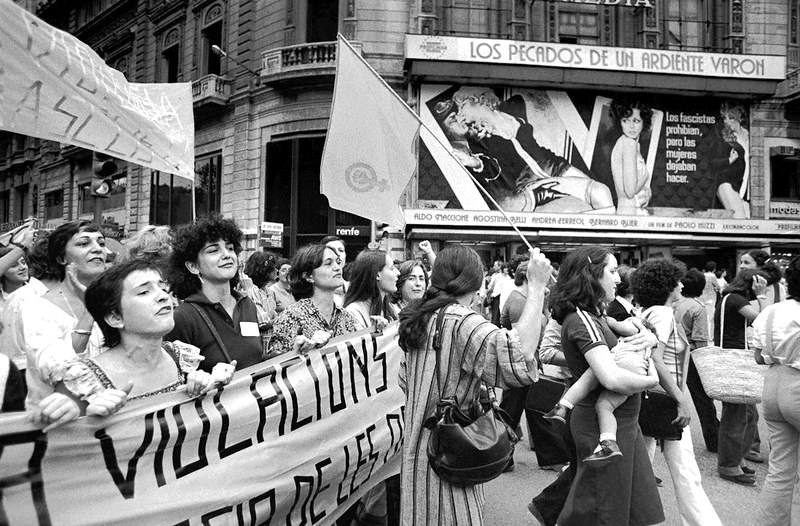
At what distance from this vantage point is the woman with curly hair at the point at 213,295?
3.20 metres

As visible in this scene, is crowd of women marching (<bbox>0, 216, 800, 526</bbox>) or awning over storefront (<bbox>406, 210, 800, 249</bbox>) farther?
awning over storefront (<bbox>406, 210, 800, 249</bbox>)

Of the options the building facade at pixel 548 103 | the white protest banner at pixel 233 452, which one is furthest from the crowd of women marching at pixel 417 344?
the building facade at pixel 548 103

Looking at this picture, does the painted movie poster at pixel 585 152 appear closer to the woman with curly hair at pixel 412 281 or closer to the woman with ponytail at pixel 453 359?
the woman with curly hair at pixel 412 281

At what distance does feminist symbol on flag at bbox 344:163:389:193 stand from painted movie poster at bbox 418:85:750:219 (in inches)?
575

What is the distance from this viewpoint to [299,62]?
1988 centimetres

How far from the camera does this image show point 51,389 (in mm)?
2367

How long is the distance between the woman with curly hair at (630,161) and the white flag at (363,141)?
16.8 meters

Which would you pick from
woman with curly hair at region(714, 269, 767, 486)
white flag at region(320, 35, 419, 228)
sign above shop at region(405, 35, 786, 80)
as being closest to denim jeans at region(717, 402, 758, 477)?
woman with curly hair at region(714, 269, 767, 486)

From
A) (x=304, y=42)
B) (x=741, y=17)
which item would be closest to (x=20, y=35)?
(x=304, y=42)

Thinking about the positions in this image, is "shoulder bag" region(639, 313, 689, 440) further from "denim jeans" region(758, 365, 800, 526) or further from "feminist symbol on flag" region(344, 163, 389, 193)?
"feminist symbol on flag" region(344, 163, 389, 193)

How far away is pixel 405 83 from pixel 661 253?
9533mm

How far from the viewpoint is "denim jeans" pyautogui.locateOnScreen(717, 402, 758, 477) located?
536 centimetres

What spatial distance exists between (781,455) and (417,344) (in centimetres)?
242

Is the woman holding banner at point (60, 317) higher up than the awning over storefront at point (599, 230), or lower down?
lower down
